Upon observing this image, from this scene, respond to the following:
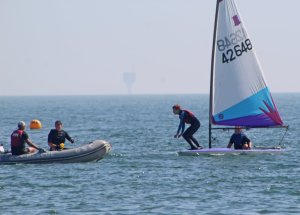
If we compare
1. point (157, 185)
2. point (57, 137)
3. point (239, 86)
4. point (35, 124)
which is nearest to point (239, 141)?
point (239, 86)

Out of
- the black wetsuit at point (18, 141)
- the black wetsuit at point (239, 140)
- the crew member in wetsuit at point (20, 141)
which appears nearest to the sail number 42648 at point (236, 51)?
the black wetsuit at point (239, 140)

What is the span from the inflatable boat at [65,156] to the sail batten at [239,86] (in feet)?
16.7

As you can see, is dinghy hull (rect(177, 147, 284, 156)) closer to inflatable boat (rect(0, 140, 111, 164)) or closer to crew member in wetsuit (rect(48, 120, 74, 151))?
inflatable boat (rect(0, 140, 111, 164))

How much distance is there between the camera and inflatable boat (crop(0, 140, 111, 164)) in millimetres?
30453

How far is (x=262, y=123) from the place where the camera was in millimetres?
34344

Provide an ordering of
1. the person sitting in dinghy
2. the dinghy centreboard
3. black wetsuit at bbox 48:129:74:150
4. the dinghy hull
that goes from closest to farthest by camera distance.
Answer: black wetsuit at bbox 48:129:74:150 < the dinghy hull < the person sitting in dinghy < the dinghy centreboard

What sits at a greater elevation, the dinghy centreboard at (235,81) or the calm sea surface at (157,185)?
the dinghy centreboard at (235,81)

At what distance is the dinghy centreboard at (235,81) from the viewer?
33.5 metres

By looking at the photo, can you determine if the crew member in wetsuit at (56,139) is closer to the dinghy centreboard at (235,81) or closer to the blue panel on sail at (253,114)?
the dinghy centreboard at (235,81)

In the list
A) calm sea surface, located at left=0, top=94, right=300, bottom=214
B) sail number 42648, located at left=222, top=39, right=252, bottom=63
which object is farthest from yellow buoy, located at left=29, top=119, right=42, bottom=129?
sail number 42648, located at left=222, top=39, right=252, bottom=63

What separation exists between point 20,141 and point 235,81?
8.65m

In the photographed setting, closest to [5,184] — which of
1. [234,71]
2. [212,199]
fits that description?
[212,199]

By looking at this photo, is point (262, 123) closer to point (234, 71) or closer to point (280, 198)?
point (234, 71)

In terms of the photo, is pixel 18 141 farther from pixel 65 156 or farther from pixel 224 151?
pixel 224 151
